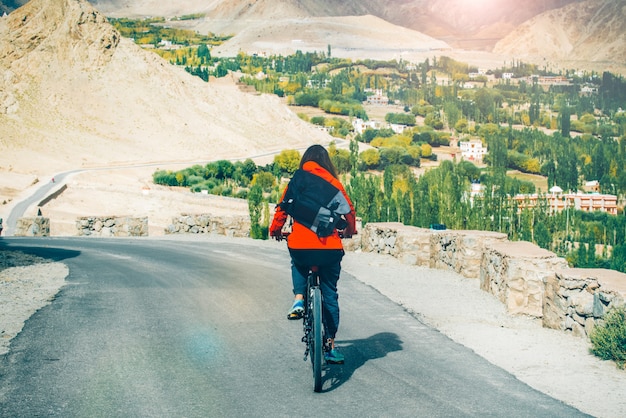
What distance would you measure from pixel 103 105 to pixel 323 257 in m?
121

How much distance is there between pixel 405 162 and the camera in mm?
143375

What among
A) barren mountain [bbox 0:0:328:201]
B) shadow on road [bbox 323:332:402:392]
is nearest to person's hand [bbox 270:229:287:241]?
shadow on road [bbox 323:332:402:392]

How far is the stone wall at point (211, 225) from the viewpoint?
30328mm

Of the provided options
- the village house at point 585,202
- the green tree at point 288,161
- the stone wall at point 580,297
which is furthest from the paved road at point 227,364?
the village house at point 585,202

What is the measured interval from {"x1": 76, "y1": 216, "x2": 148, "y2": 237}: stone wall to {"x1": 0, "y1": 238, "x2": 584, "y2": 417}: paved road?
766 inches

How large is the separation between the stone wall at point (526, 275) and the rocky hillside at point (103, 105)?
83596 mm

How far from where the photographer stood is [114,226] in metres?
33.2

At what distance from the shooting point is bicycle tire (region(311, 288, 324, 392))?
755 cm

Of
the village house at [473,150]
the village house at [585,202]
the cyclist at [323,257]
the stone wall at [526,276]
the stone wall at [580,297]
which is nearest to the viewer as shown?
the cyclist at [323,257]

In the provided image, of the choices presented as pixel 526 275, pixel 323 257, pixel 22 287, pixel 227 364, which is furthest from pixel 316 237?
pixel 22 287

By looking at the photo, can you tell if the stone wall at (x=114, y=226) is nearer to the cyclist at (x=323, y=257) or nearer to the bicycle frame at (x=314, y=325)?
the cyclist at (x=323, y=257)

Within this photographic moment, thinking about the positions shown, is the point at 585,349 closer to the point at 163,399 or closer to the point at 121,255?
the point at 163,399

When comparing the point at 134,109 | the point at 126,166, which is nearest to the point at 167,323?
the point at 126,166

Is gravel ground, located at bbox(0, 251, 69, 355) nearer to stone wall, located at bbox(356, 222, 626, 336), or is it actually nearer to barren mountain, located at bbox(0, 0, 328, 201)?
stone wall, located at bbox(356, 222, 626, 336)
